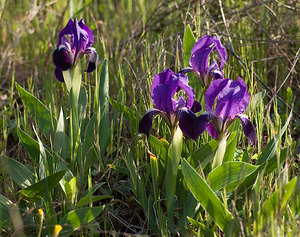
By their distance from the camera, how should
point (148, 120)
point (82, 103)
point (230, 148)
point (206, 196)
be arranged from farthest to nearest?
1. point (82, 103)
2. point (230, 148)
3. point (148, 120)
4. point (206, 196)

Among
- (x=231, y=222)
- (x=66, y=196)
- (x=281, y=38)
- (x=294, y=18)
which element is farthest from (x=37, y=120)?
(x=294, y=18)

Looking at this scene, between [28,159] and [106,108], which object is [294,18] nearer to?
[106,108]

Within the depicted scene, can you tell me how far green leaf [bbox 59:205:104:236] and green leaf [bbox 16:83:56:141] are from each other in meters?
0.56

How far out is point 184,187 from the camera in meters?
1.63

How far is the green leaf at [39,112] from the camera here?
6.15 ft

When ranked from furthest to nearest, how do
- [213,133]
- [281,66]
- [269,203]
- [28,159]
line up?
[281,66], [28,159], [213,133], [269,203]

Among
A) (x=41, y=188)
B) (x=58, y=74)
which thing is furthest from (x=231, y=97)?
(x=58, y=74)

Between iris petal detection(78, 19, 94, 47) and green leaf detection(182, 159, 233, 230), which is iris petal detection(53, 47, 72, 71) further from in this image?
green leaf detection(182, 159, 233, 230)

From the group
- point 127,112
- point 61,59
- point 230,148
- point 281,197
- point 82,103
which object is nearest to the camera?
point 281,197

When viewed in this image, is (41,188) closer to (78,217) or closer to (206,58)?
(78,217)

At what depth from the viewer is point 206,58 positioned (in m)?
1.63

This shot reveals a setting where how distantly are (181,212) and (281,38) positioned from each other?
1666 mm

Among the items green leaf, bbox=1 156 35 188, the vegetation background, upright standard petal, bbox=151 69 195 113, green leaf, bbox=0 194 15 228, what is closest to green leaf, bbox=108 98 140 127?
the vegetation background

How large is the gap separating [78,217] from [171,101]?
529 mm
